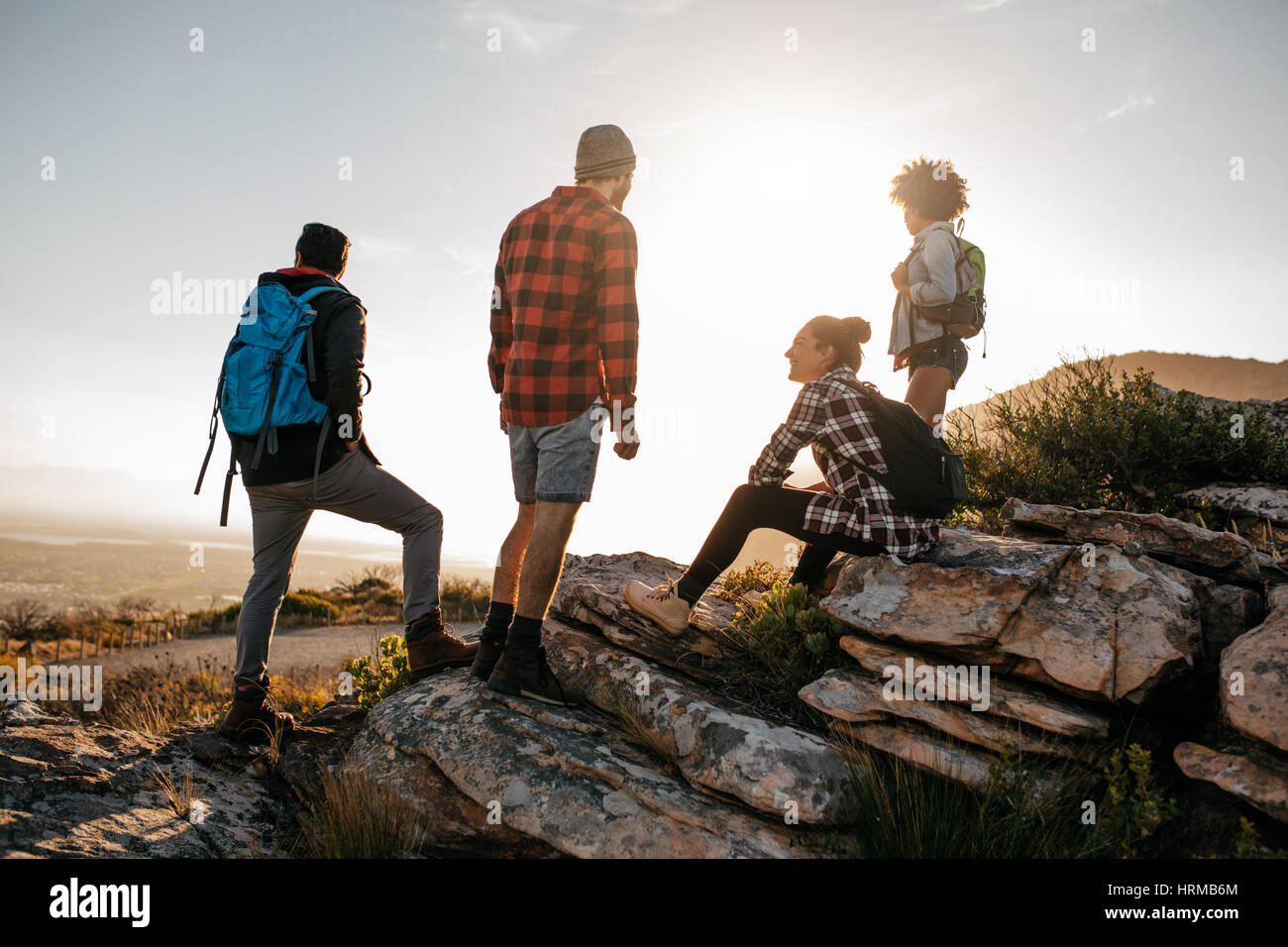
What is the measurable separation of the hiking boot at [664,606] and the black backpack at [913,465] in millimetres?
1409

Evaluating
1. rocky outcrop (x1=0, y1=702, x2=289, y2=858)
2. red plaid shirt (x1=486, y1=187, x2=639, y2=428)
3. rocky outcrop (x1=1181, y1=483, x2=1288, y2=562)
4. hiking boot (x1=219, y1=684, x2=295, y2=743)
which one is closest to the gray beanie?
red plaid shirt (x1=486, y1=187, x2=639, y2=428)

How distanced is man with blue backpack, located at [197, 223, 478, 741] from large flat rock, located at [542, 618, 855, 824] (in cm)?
138

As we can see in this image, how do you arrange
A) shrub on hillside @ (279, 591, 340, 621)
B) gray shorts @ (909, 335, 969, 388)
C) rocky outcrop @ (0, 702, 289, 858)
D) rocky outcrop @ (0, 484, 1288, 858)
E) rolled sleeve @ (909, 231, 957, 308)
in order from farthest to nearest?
shrub on hillside @ (279, 591, 340, 621), gray shorts @ (909, 335, 969, 388), rolled sleeve @ (909, 231, 957, 308), rocky outcrop @ (0, 484, 1288, 858), rocky outcrop @ (0, 702, 289, 858)

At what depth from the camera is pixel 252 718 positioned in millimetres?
4273

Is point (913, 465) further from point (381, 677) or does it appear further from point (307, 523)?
point (381, 677)

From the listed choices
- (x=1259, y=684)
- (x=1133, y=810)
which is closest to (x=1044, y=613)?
(x=1259, y=684)

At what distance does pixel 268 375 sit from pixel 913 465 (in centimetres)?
388

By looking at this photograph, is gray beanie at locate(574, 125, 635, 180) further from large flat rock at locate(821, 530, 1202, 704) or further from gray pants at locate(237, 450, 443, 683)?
large flat rock at locate(821, 530, 1202, 704)

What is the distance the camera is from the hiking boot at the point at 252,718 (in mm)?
4250

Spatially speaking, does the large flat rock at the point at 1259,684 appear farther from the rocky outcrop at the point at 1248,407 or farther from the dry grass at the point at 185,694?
the dry grass at the point at 185,694

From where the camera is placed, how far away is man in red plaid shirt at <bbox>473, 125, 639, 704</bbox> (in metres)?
3.75
